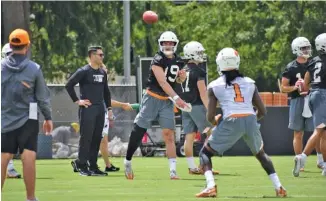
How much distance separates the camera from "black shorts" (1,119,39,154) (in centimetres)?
1375

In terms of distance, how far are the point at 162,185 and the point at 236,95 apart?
289cm

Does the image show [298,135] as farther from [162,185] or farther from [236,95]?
[236,95]

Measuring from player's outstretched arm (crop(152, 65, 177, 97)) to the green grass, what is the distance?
4.45 ft

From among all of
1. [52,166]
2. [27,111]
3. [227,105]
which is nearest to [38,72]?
[27,111]

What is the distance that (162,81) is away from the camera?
18016 mm

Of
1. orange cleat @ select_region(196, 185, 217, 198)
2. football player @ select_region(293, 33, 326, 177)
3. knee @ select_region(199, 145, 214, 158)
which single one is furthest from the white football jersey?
football player @ select_region(293, 33, 326, 177)

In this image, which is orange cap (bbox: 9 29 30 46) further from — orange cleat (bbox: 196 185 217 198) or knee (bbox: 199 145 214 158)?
orange cleat (bbox: 196 185 217 198)

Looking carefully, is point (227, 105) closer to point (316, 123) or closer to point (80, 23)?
point (316, 123)

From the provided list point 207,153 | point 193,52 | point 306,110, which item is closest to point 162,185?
point 207,153

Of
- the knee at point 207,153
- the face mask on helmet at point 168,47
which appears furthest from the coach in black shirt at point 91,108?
the knee at point 207,153

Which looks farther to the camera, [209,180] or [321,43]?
[321,43]

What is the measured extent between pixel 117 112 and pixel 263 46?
18.8 metres

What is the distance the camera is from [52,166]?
24031mm

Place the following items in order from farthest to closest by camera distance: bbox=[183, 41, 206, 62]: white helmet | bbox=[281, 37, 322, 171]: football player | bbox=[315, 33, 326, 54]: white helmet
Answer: bbox=[281, 37, 322, 171]: football player, bbox=[183, 41, 206, 62]: white helmet, bbox=[315, 33, 326, 54]: white helmet
